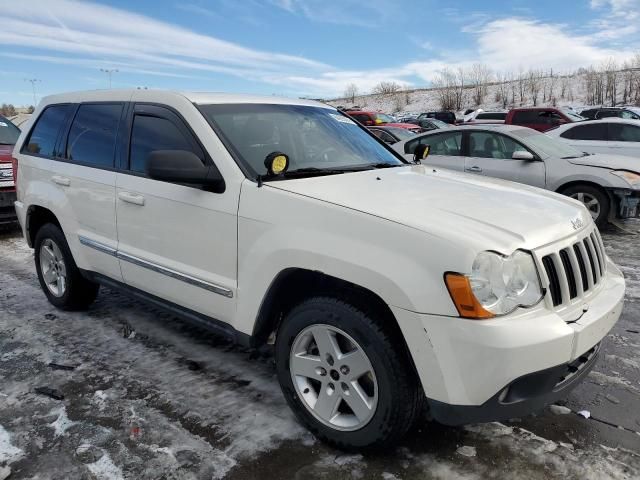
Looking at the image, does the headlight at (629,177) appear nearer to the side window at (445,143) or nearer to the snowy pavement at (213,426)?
the side window at (445,143)

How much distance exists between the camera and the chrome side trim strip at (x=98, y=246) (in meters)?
3.80

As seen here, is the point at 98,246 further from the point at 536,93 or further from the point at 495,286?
the point at 536,93

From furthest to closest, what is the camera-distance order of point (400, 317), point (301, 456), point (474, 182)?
point (474, 182)
point (301, 456)
point (400, 317)

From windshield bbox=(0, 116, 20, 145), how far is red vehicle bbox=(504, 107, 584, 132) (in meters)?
14.5

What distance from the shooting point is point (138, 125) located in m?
3.67

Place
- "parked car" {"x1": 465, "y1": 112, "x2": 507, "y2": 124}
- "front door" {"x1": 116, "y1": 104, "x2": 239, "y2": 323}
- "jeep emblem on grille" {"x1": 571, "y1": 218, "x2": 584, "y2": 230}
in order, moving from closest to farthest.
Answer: "jeep emblem on grille" {"x1": 571, "y1": 218, "x2": 584, "y2": 230} < "front door" {"x1": 116, "y1": 104, "x2": 239, "y2": 323} < "parked car" {"x1": 465, "y1": 112, "x2": 507, "y2": 124}

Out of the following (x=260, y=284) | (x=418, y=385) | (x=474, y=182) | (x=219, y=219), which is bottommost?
(x=418, y=385)

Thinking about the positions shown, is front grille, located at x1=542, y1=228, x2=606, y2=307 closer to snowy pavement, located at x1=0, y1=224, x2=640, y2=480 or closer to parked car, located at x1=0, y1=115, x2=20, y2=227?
snowy pavement, located at x1=0, y1=224, x2=640, y2=480

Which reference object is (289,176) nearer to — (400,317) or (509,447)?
(400,317)

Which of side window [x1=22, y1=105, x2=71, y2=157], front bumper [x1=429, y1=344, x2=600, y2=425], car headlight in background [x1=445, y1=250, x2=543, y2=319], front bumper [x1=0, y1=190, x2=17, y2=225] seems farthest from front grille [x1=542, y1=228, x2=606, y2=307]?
front bumper [x1=0, y1=190, x2=17, y2=225]

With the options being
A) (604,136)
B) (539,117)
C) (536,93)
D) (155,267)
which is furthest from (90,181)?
(536,93)

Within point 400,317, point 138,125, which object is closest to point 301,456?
point 400,317

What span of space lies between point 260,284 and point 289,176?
65cm

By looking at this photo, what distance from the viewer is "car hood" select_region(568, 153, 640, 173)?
25.2ft
